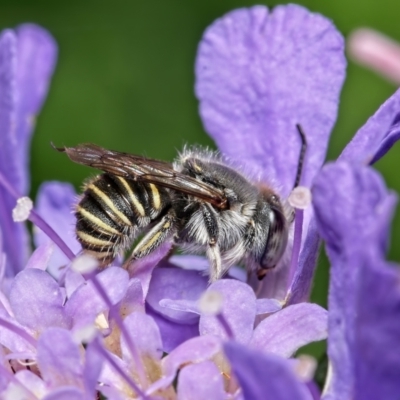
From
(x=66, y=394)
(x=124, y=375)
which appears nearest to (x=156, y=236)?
(x=124, y=375)

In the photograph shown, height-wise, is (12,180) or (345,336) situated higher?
(12,180)

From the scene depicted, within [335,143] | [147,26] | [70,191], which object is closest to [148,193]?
[70,191]

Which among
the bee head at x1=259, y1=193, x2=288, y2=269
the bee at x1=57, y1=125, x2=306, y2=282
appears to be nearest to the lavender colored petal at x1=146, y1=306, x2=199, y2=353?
the bee at x1=57, y1=125, x2=306, y2=282

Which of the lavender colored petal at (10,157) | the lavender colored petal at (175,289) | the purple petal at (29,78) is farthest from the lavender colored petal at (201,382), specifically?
the purple petal at (29,78)

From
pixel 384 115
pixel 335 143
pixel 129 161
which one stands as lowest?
pixel 335 143

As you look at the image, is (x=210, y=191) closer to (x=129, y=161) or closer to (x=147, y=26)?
(x=129, y=161)

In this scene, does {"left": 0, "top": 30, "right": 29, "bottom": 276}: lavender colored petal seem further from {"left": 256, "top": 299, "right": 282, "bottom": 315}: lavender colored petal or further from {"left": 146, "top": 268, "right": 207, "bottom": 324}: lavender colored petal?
{"left": 256, "top": 299, "right": 282, "bottom": 315}: lavender colored petal

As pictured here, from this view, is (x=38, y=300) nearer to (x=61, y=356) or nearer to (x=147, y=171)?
(x=61, y=356)
